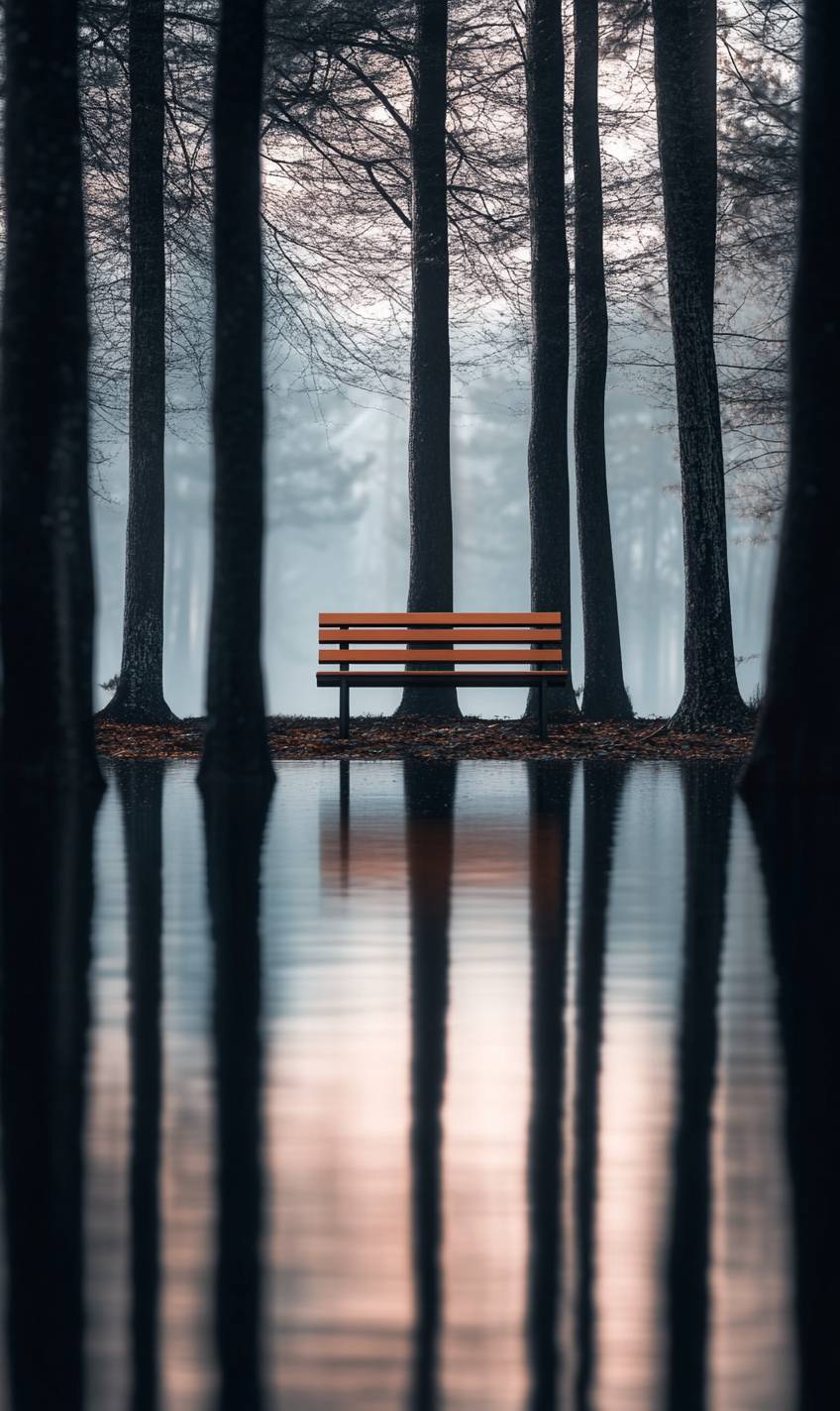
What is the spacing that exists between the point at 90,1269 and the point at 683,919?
3892mm

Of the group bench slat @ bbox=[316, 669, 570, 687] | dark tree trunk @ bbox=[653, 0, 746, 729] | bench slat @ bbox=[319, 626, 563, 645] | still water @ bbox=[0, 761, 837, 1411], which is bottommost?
still water @ bbox=[0, 761, 837, 1411]

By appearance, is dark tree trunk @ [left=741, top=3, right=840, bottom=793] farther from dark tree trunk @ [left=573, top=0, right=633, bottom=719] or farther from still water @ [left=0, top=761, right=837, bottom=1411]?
dark tree trunk @ [left=573, top=0, right=633, bottom=719]

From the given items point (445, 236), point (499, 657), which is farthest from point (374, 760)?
point (445, 236)

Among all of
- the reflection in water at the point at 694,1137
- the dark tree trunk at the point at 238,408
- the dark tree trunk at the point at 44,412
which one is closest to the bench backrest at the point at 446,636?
the dark tree trunk at the point at 238,408

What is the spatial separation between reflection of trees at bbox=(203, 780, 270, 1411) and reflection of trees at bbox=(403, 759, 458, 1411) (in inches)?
10.3

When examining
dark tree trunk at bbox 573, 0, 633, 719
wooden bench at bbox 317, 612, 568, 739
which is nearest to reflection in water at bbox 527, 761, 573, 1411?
wooden bench at bbox 317, 612, 568, 739

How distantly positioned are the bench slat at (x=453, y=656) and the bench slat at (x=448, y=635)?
17 cm

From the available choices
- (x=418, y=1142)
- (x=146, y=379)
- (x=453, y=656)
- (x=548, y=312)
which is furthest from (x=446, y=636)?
(x=418, y=1142)

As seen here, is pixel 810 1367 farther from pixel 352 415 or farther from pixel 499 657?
pixel 352 415

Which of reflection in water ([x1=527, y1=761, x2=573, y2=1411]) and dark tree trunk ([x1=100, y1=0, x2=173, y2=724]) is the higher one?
dark tree trunk ([x1=100, y1=0, x2=173, y2=724])

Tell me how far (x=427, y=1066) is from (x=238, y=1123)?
0.66m

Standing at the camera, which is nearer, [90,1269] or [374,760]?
[90,1269]

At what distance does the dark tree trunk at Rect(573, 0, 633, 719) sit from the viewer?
2120 cm

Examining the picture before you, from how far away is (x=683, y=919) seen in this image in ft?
21.2
